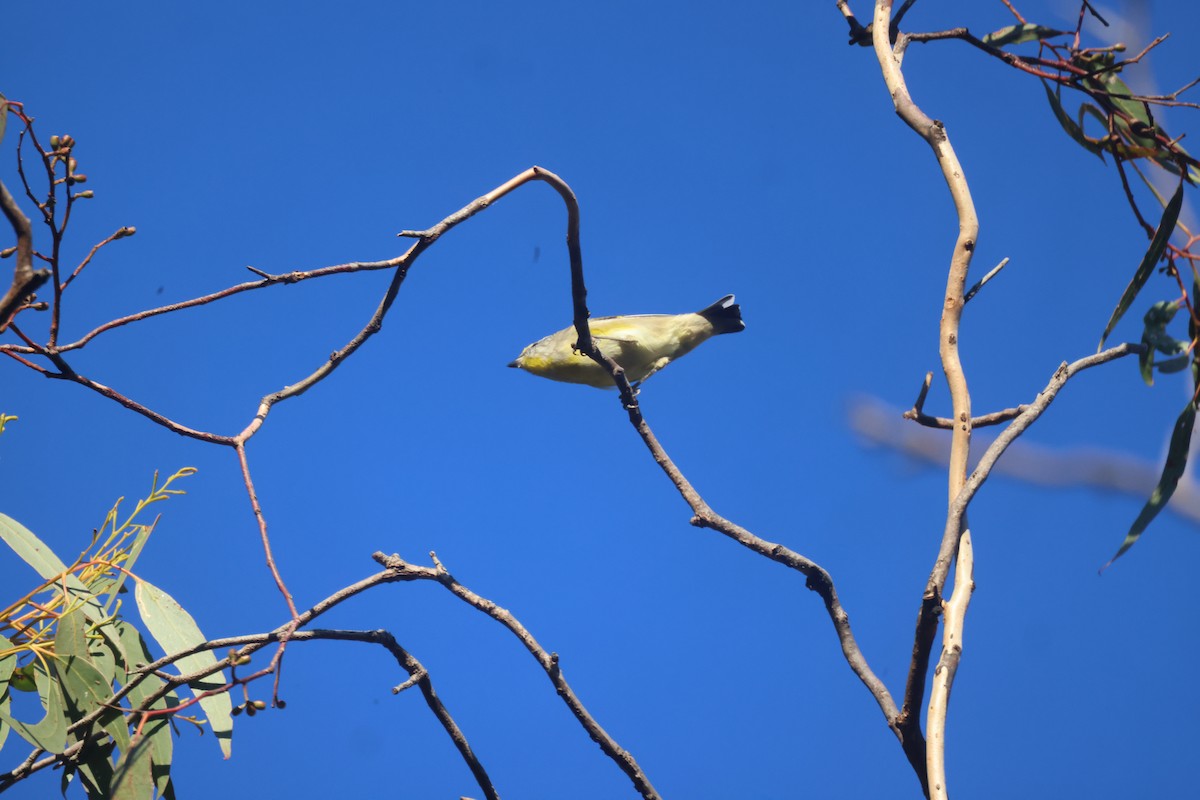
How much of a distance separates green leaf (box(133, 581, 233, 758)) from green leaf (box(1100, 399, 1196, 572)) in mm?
1656

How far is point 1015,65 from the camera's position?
71.3 inches

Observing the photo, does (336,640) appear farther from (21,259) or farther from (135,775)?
(21,259)

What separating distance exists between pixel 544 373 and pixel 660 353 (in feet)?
1.56

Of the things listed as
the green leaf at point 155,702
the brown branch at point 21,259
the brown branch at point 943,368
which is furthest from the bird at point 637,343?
the brown branch at point 21,259

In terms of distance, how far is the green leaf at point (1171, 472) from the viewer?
1.78m

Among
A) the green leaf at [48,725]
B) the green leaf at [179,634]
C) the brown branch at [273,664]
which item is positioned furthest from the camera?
the green leaf at [179,634]

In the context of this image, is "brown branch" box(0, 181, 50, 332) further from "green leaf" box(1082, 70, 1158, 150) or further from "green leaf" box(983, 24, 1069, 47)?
"green leaf" box(983, 24, 1069, 47)

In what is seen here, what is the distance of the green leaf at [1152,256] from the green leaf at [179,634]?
1.72 metres

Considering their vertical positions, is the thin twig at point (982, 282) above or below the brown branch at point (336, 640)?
above

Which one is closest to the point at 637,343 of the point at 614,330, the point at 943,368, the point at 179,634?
the point at 614,330

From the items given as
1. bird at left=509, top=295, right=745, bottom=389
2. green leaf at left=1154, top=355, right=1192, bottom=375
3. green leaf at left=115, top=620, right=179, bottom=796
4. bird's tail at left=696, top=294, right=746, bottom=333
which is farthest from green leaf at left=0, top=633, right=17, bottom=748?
bird's tail at left=696, top=294, right=746, bottom=333

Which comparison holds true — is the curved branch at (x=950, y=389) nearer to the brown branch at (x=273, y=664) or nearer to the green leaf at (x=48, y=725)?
the brown branch at (x=273, y=664)

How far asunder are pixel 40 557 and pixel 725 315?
286 cm

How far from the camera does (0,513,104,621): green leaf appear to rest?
199cm
